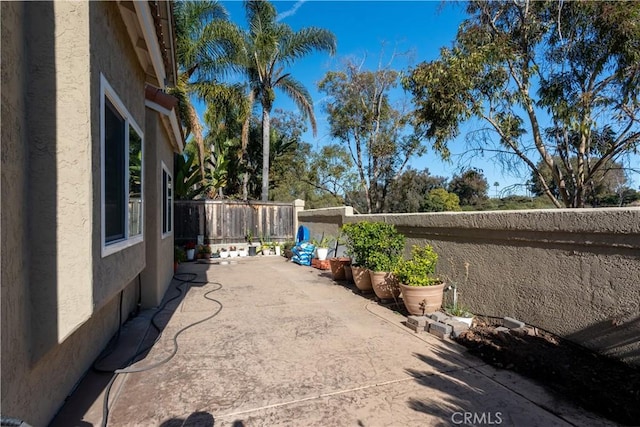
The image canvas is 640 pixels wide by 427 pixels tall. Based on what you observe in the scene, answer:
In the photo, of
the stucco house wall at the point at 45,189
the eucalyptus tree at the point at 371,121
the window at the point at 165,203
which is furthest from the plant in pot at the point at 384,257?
the eucalyptus tree at the point at 371,121

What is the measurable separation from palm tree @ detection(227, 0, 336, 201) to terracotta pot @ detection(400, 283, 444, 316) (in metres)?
11.7

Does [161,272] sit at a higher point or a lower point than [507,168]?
lower

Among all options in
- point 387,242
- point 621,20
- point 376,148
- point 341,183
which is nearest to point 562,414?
point 387,242

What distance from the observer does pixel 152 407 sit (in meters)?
2.86

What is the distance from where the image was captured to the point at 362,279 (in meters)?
6.84

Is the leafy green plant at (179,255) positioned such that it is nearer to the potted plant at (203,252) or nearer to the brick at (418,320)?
the potted plant at (203,252)

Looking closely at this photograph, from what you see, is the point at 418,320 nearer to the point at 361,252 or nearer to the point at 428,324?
the point at 428,324

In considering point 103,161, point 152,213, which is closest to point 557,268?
point 103,161

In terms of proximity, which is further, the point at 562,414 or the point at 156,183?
the point at 156,183

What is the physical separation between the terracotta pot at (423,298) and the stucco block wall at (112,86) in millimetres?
3765

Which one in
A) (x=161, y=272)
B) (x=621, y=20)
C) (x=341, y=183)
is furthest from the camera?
(x=341, y=183)

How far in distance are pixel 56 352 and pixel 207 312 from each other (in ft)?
9.72

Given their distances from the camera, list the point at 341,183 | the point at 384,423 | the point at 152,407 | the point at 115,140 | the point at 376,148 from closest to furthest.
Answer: the point at 384,423, the point at 152,407, the point at 115,140, the point at 376,148, the point at 341,183

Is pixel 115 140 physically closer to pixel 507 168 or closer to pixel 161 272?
pixel 161 272
